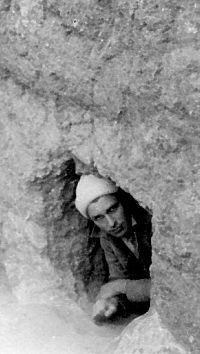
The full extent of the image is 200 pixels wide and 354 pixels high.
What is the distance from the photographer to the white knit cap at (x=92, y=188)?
108 inches

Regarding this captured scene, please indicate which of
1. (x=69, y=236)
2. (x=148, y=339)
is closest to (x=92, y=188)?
(x=69, y=236)

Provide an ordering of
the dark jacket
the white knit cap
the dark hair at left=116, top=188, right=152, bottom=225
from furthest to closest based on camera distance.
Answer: the dark jacket
the dark hair at left=116, top=188, right=152, bottom=225
the white knit cap

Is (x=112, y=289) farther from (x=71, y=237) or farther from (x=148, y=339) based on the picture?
(x=148, y=339)

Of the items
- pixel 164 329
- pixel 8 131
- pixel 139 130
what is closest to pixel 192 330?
pixel 164 329

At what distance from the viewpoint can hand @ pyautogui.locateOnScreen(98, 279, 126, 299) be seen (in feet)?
9.57

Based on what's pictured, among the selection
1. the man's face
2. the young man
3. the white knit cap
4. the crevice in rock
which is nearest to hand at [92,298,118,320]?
the young man

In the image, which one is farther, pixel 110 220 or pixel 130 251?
pixel 130 251

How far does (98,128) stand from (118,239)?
558mm

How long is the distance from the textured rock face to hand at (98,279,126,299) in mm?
136

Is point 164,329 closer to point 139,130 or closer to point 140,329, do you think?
point 140,329

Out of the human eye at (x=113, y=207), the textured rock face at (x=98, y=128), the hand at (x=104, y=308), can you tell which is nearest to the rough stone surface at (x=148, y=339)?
the textured rock face at (x=98, y=128)

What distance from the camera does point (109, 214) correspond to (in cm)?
279

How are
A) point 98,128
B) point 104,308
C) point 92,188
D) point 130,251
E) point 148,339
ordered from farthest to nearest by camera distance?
point 130,251 < point 104,308 < point 92,188 < point 98,128 < point 148,339

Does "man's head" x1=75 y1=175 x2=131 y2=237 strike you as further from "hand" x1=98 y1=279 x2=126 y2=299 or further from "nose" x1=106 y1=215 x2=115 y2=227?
"hand" x1=98 y1=279 x2=126 y2=299
